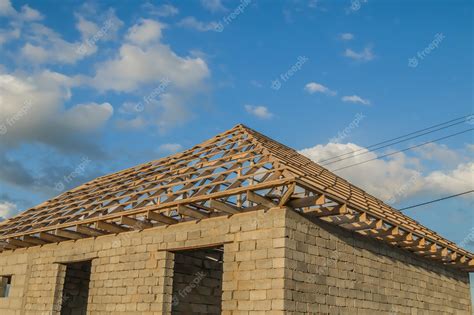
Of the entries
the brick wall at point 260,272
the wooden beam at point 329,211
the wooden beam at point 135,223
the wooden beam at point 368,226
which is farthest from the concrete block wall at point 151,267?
the wooden beam at point 368,226

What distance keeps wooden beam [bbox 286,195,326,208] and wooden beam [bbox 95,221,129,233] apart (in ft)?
18.5

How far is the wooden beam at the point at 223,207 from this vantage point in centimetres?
1110

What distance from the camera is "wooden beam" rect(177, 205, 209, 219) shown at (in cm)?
1180

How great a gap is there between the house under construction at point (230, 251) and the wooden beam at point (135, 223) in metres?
0.03

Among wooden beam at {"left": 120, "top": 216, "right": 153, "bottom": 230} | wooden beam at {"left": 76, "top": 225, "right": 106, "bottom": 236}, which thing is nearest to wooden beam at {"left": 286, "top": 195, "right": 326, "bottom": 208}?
wooden beam at {"left": 120, "top": 216, "right": 153, "bottom": 230}

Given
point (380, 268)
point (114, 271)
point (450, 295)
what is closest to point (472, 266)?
point (450, 295)

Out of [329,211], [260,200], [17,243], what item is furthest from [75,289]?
[329,211]

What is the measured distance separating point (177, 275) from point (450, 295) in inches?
361

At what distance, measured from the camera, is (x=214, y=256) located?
15.0m

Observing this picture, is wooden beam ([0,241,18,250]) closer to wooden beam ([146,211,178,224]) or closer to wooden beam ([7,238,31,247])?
wooden beam ([7,238,31,247])

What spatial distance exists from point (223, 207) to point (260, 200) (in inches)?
39.4

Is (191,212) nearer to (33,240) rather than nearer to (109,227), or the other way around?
(109,227)

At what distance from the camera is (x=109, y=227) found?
13.9 meters

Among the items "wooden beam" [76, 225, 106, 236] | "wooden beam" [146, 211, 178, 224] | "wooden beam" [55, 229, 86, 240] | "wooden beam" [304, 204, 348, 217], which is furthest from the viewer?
"wooden beam" [55, 229, 86, 240]
